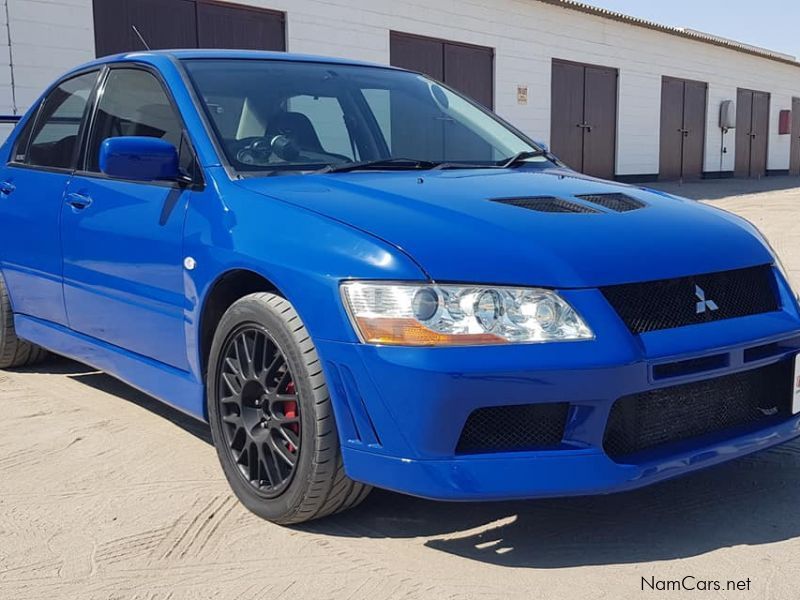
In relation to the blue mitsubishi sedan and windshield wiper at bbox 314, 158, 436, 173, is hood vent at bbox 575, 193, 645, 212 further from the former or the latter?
windshield wiper at bbox 314, 158, 436, 173

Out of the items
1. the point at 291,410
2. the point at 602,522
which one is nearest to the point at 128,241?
the point at 291,410

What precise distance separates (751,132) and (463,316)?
28.7 m

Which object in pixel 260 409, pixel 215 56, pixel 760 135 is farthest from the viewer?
pixel 760 135

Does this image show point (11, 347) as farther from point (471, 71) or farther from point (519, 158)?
point (471, 71)

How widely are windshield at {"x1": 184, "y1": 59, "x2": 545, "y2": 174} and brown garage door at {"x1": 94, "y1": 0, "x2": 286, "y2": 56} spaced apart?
767cm

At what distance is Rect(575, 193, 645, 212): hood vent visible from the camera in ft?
9.50

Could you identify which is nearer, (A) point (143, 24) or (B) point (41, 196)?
(B) point (41, 196)

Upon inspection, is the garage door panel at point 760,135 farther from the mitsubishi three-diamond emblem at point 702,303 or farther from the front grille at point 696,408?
the mitsubishi three-diamond emblem at point 702,303

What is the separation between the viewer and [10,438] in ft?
12.1

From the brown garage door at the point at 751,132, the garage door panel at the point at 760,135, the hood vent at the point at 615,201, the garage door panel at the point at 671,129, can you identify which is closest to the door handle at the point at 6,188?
the hood vent at the point at 615,201

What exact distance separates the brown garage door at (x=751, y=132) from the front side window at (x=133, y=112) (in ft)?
85.9

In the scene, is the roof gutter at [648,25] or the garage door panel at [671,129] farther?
the garage door panel at [671,129]

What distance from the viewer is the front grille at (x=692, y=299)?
7.93ft

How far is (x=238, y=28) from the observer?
12109 mm
